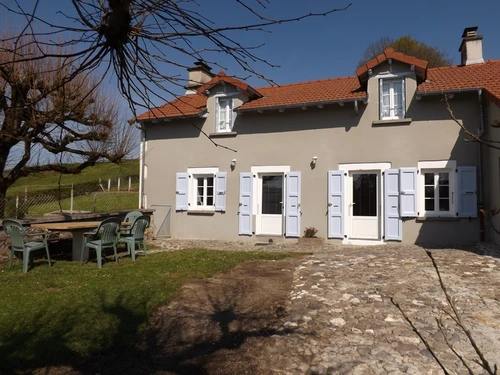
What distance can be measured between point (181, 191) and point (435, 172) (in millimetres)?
7428

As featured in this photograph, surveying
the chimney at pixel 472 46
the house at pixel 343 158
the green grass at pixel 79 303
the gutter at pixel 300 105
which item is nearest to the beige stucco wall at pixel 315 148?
the house at pixel 343 158

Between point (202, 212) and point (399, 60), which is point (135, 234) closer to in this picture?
point (202, 212)

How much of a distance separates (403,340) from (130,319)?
9.75ft

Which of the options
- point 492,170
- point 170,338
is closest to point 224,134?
point 492,170

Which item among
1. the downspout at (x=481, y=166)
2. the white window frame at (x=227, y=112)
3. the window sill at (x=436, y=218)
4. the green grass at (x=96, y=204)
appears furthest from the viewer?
the white window frame at (x=227, y=112)

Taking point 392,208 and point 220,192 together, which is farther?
point 220,192

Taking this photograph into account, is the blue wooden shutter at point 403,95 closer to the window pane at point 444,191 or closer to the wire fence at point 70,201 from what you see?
the window pane at point 444,191

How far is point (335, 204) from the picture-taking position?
10.5 meters

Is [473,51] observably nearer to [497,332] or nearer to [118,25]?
[497,332]

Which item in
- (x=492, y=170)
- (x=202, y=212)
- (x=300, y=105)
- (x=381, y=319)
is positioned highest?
(x=300, y=105)

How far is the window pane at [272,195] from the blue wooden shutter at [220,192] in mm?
1209

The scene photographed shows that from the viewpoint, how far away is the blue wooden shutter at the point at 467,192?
9234 millimetres

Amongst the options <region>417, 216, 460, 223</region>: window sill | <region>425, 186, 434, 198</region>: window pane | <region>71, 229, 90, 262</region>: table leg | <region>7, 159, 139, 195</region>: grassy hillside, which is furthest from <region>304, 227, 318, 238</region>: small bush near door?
<region>7, 159, 139, 195</region>: grassy hillside

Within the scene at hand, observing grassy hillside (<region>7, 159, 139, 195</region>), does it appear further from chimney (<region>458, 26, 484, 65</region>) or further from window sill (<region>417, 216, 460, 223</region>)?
chimney (<region>458, 26, 484, 65</region>)
